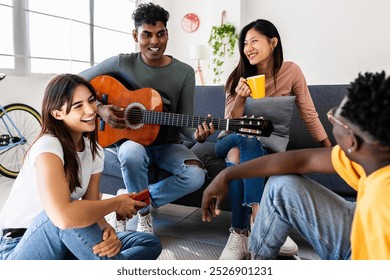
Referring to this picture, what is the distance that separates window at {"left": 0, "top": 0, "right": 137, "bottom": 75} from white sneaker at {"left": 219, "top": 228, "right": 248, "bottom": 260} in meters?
3.00

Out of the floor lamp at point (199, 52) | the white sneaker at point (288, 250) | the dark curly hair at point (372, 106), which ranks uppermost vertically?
the floor lamp at point (199, 52)

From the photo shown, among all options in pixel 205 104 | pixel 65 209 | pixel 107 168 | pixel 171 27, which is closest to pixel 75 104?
pixel 65 209

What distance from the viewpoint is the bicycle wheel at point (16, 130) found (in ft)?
10.9

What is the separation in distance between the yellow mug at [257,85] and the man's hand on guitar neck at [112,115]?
73 centimetres

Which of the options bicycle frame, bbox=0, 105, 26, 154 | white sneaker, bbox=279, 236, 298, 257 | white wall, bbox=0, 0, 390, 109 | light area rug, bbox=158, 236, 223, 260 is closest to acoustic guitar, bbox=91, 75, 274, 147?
light area rug, bbox=158, 236, 223, 260

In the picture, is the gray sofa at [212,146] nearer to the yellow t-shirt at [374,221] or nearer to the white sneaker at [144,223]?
the white sneaker at [144,223]

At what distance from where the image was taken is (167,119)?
1.93m

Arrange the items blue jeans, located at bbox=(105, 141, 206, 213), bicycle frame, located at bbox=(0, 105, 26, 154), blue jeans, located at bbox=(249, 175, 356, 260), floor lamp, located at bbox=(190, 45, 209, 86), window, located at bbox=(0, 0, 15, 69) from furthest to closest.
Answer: floor lamp, located at bbox=(190, 45, 209, 86) → window, located at bbox=(0, 0, 15, 69) → bicycle frame, located at bbox=(0, 105, 26, 154) → blue jeans, located at bbox=(105, 141, 206, 213) → blue jeans, located at bbox=(249, 175, 356, 260)

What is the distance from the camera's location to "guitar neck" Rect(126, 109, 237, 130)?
184cm

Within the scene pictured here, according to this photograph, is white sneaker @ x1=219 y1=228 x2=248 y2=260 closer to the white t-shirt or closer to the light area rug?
the light area rug

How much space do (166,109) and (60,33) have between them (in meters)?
2.78

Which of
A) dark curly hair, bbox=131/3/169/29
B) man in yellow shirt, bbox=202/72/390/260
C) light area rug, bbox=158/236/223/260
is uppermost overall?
dark curly hair, bbox=131/3/169/29

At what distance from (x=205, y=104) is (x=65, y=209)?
70.9 inches

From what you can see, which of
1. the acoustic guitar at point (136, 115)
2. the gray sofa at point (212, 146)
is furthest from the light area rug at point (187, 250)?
the acoustic guitar at point (136, 115)
